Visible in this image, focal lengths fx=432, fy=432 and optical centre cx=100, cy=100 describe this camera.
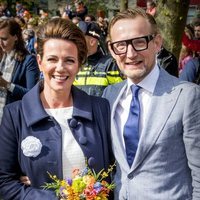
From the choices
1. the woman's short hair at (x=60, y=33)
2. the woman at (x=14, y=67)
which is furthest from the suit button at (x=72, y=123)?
the woman at (x=14, y=67)

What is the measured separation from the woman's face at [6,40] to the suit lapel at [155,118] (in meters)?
2.68

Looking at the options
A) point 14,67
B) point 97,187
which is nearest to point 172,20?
point 14,67

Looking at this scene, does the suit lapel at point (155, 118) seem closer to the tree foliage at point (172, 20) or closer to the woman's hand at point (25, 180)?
the woman's hand at point (25, 180)

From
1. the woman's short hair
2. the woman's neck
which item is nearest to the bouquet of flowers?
the woman's neck

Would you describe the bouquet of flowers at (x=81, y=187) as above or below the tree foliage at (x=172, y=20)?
below

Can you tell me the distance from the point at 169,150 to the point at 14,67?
257 cm

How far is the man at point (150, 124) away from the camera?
2.40 meters

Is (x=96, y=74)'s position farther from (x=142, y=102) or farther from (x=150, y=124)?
(x=150, y=124)

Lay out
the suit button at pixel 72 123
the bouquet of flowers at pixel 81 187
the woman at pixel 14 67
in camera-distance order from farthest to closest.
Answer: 1. the woman at pixel 14 67
2. the suit button at pixel 72 123
3. the bouquet of flowers at pixel 81 187

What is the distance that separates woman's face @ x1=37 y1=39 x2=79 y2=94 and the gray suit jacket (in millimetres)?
482

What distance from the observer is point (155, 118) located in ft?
8.09

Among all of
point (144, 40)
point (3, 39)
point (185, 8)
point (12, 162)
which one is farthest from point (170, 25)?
point (12, 162)

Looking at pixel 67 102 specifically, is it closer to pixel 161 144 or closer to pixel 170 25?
pixel 161 144

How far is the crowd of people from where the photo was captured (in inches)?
95.6
